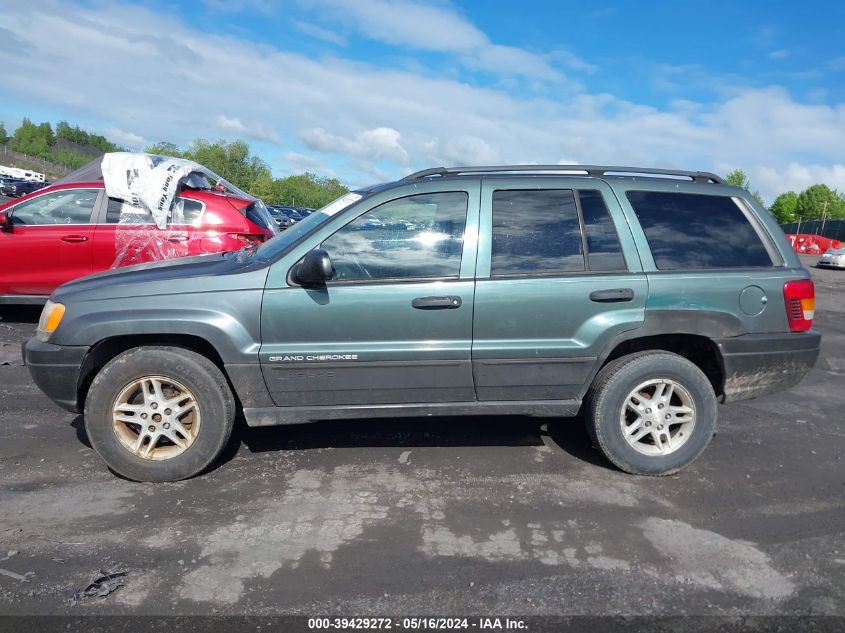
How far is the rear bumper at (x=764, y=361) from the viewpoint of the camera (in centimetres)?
402

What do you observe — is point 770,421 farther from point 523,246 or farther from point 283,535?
point 283,535

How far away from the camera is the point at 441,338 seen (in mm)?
3848

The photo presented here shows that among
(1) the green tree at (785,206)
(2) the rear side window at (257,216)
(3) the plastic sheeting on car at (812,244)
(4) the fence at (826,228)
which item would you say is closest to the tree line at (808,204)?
(1) the green tree at (785,206)

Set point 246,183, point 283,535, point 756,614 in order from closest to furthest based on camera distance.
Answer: point 756,614 < point 283,535 < point 246,183

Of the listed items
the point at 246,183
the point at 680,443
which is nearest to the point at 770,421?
the point at 680,443

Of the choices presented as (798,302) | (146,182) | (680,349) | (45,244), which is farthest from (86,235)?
A: (798,302)

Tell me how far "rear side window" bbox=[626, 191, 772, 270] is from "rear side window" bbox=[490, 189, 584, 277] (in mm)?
469

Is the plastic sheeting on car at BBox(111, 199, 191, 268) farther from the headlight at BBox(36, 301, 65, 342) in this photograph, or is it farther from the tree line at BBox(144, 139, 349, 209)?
the tree line at BBox(144, 139, 349, 209)

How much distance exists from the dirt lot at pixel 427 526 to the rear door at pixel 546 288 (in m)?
0.69

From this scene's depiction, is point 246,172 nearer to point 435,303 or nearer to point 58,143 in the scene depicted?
point 435,303

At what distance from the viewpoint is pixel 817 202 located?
95.9 m

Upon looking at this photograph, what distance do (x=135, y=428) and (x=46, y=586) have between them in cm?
119

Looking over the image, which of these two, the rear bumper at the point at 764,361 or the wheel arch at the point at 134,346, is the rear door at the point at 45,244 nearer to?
the wheel arch at the point at 134,346

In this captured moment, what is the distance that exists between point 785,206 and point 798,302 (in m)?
119
